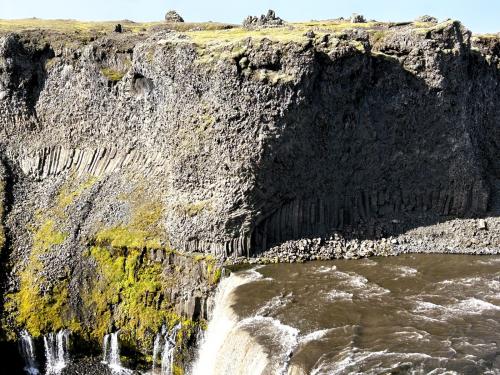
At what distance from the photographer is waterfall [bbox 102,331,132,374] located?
105ft

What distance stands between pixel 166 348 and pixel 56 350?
791 cm

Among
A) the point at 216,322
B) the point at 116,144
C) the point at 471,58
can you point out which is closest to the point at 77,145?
the point at 116,144

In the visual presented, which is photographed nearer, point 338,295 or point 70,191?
point 338,295

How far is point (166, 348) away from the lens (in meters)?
30.8

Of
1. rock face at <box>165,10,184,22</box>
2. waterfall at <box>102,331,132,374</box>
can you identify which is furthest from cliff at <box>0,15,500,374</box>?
rock face at <box>165,10,184,22</box>

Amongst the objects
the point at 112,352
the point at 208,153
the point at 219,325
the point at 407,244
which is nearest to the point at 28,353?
the point at 112,352

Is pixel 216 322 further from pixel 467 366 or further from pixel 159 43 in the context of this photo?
pixel 159 43

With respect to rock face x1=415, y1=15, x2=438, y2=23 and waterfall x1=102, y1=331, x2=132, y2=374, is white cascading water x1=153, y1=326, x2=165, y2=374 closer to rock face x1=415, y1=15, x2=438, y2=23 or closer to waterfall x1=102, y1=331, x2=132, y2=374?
waterfall x1=102, y1=331, x2=132, y2=374

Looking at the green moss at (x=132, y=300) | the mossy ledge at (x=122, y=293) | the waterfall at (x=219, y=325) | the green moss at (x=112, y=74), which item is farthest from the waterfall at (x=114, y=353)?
the green moss at (x=112, y=74)

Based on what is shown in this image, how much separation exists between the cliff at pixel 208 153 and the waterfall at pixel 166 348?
840 millimetres

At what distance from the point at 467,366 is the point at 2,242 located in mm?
32884

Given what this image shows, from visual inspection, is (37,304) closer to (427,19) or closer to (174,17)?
(427,19)

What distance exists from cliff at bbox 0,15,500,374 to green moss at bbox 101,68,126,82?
177 mm

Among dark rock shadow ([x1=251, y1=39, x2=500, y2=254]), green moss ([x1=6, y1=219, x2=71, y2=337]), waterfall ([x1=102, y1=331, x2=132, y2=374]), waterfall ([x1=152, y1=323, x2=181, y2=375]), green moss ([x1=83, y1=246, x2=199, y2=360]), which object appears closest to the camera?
waterfall ([x1=152, y1=323, x2=181, y2=375])
